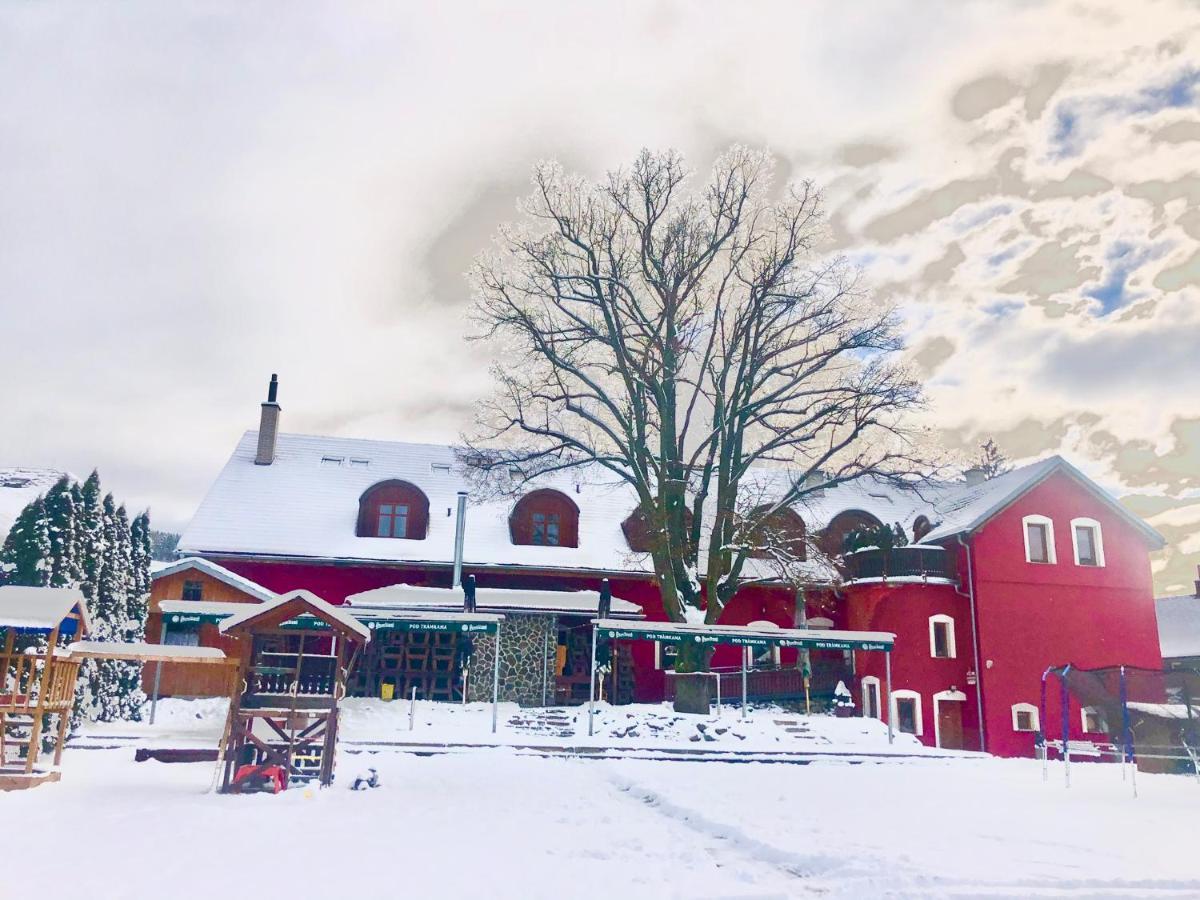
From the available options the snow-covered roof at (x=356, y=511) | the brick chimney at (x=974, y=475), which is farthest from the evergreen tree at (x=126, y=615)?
the brick chimney at (x=974, y=475)

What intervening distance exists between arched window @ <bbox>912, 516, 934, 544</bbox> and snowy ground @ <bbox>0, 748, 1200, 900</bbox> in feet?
47.9

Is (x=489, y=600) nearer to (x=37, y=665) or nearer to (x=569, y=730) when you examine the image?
(x=569, y=730)

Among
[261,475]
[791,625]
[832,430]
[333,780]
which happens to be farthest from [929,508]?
[333,780]

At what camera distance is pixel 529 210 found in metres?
23.1

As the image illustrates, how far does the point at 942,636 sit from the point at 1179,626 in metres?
18.6

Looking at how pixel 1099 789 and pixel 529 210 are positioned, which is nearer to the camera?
pixel 1099 789

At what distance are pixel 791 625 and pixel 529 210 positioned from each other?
14.1 m

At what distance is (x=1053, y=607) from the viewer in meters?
25.8

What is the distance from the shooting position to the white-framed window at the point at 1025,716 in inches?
980

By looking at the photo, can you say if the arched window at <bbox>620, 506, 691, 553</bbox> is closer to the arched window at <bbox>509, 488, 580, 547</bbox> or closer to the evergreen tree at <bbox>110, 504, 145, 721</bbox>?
the arched window at <bbox>509, 488, 580, 547</bbox>

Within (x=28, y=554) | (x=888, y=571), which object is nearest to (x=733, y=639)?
(x=888, y=571)

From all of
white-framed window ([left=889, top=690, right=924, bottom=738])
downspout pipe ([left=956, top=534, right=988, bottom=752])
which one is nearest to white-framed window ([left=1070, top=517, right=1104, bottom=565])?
downspout pipe ([left=956, top=534, right=988, bottom=752])

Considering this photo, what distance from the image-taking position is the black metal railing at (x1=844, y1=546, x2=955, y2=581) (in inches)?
1018

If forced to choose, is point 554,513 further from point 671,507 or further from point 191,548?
point 191,548
